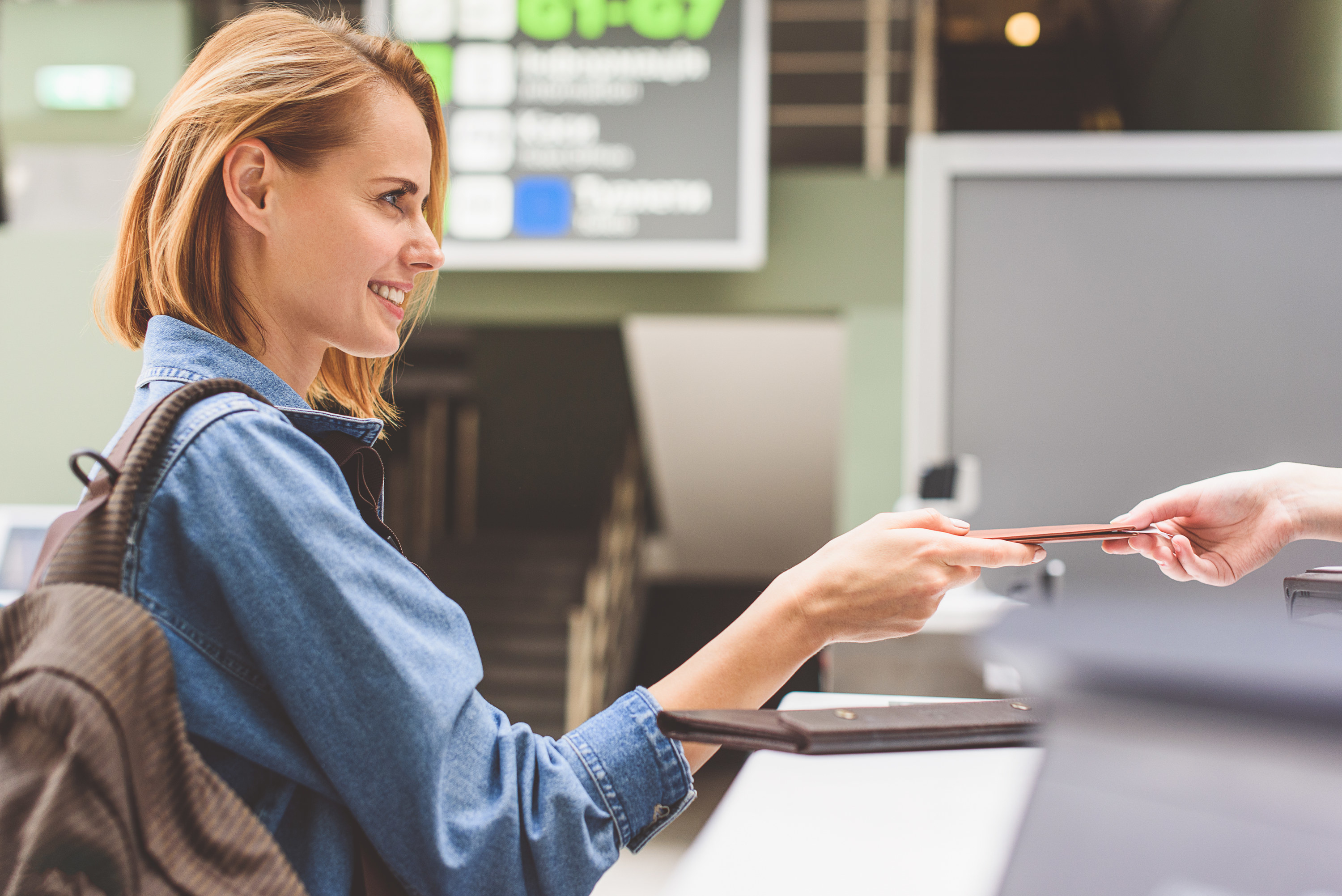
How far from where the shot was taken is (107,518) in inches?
22.2

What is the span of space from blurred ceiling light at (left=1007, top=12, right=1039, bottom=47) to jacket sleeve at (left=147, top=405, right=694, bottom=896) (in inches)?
234

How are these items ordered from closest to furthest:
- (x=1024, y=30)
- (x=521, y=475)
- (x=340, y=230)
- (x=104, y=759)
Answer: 1. (x=104, y=759)
2. (x=340, y=230)
3. (x=1024, y=30)
4. (x=521, y=475)

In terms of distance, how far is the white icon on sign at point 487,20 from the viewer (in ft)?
10.9

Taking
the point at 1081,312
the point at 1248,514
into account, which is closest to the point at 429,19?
the point at 1081,312

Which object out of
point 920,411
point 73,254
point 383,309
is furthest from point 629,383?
point 383,309

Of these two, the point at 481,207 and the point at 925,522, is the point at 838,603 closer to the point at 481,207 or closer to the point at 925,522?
the point at 925,522

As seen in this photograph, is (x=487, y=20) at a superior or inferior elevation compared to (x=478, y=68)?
superior

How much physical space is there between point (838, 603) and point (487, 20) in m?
3.10

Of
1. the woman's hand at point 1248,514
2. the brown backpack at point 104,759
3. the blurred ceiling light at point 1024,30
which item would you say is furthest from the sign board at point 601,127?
the blurred ceiling light at point 1024,30

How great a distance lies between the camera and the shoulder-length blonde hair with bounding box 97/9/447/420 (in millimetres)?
736

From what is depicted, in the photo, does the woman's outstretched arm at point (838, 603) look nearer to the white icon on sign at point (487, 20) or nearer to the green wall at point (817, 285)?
the white icon on sign at point (487, 20)

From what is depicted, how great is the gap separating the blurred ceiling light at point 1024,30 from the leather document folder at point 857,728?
231 inches

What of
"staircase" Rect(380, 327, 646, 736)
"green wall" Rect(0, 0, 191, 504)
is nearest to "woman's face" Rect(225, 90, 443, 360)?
"green wall" Rect(0, 0, 191, 504)

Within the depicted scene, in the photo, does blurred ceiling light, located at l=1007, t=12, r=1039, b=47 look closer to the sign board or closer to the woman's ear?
the sign board
